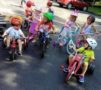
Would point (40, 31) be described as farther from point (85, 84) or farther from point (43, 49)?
point (85, 84)

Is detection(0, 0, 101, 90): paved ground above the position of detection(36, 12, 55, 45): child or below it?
below

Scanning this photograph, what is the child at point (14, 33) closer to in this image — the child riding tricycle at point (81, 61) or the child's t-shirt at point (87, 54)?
the child riding tricycle at point (81, 61)

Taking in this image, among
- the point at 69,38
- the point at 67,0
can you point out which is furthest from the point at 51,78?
the point at 67,0

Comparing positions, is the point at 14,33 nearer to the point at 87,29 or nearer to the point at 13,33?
the point at 13,33

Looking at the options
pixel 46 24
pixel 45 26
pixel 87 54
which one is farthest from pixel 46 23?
pixel 87 54

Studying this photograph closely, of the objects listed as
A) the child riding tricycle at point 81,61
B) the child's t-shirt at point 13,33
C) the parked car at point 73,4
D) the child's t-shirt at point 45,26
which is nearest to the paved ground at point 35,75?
the child riding tricycle at point 81,61

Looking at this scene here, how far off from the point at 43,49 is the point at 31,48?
1.07 meters

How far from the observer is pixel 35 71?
9609 mm

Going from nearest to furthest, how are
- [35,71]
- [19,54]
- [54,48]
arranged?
[35,71] < [19,54] < [54,48]

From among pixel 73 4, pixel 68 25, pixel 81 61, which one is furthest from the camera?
pixel 73 4

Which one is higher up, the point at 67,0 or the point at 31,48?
the point at 31,48

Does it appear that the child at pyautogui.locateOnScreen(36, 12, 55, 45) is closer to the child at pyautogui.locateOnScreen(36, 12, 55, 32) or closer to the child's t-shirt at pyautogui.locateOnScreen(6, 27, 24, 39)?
the child at pyautogui.locateOnScreen(36, 12, 55, 32)

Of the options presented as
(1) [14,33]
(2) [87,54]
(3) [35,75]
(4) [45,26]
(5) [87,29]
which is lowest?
(3) [35,75]

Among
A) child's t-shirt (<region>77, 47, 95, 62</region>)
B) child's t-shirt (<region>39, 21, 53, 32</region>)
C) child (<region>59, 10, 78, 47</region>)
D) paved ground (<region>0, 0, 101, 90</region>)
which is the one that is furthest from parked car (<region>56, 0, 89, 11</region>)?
child's t-shirt (<region>77, 47, 95, 62</region>)
